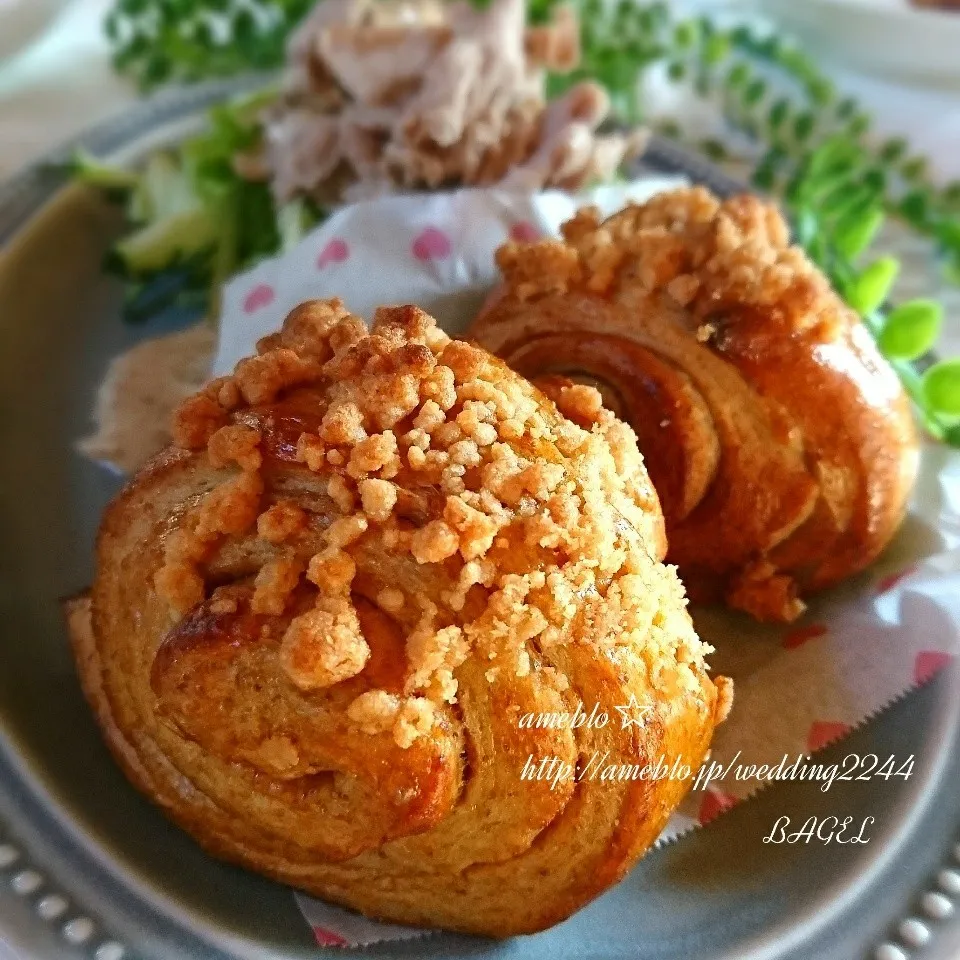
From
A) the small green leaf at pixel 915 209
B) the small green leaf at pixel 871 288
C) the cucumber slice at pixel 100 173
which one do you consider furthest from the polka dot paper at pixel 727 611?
the small green leaf at pixel 915 209

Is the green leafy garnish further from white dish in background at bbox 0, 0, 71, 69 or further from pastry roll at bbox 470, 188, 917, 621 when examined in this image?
pastry roll at bbox 470, 188, 917, 621

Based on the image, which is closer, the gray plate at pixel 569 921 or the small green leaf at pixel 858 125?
the gray plate at pixel 569 921

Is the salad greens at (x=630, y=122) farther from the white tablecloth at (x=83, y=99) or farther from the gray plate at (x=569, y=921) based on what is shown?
the gray plate at (x=569, y=921)

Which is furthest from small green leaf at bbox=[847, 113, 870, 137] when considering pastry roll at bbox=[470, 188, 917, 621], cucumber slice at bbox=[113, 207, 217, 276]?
cucumber slice at bbox=[113, 207, 217, 276]

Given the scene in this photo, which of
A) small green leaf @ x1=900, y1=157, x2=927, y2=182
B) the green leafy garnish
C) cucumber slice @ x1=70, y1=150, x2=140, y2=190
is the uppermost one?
the green leafy garnish

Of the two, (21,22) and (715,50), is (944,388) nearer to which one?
(715,50)

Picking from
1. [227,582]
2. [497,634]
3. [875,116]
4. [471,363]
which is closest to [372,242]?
[471,363]
